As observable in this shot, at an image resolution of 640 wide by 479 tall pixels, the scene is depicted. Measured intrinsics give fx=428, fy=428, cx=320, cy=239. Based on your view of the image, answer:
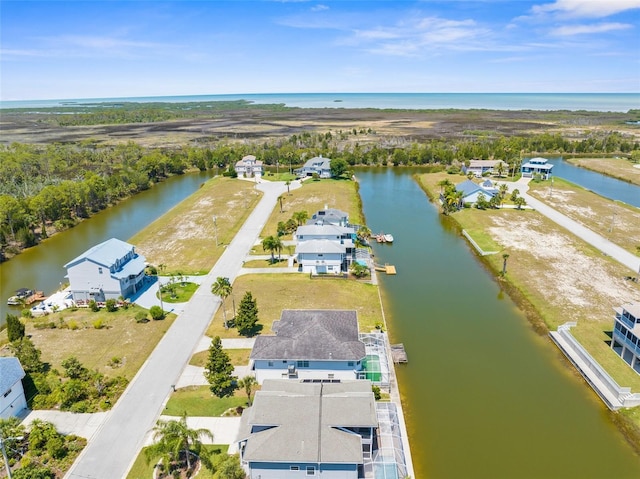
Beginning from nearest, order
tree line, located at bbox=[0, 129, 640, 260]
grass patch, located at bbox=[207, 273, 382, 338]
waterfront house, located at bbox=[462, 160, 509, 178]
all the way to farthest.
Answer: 1. grass patch, located at bbox=[207, 273, 382, 338]
2. tree line, located at bbox=[0, 129, 640, 260]
3. waterfront house, located at bbox=[462, 160, 509, 178]

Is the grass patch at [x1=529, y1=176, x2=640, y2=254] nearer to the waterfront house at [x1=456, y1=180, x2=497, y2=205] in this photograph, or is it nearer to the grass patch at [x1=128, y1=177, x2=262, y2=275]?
the waterfront house at [x1=456, y1=180, x2=497, y2=205]

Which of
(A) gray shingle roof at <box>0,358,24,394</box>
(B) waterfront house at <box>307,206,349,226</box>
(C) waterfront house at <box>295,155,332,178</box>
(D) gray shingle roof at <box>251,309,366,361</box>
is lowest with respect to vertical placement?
(A) gray shingle roof at <box>0,358,24,394</box>

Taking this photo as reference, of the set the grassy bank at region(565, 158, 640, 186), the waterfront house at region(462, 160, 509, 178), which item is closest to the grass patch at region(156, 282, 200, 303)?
the waterfront house at region(462, 160, 509, 178)

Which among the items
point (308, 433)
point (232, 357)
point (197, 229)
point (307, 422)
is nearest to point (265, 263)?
point (197, 229)

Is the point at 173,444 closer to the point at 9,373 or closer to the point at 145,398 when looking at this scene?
the point at 145,398

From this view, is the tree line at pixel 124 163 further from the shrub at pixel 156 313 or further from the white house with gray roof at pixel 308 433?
the white house with gray roof at pixel 308 433

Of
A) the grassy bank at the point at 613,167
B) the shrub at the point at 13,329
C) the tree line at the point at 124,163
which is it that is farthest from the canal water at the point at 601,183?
the shrub at the point at 13,329
